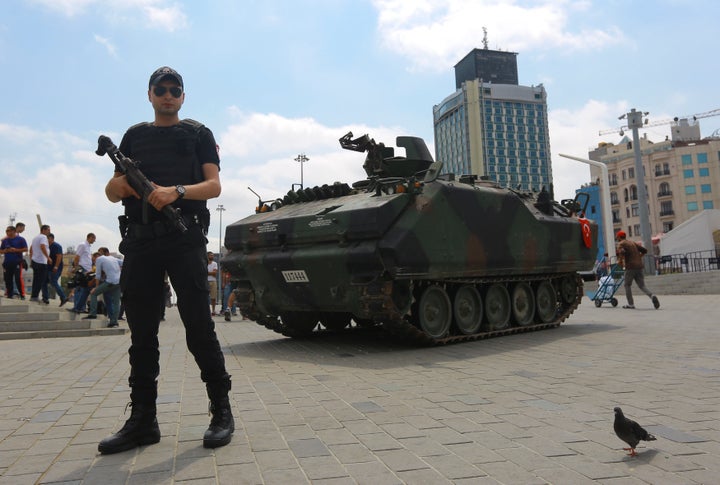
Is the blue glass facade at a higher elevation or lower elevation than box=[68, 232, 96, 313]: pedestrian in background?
higher

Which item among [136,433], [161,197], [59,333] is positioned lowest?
[136,433]

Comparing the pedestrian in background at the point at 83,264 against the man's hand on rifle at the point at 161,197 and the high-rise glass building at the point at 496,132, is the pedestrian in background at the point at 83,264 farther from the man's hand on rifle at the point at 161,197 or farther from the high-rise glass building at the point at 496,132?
the high-rise glass building at the point at 496,132

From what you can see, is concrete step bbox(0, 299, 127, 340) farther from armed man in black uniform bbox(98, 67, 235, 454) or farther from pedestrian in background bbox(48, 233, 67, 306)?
armed man in black uniform bbox(98, 67, 235, 454)

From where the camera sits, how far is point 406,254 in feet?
23.0

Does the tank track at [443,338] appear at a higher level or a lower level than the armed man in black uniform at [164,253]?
lower

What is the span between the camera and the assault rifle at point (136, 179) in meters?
3.15

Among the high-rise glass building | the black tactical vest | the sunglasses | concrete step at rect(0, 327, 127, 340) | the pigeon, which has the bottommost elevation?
the pigeon

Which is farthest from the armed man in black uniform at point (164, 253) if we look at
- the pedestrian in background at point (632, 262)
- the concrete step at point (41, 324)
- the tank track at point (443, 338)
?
the pedestrian in background at point (632, 262)

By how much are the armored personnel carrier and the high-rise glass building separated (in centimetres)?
10726

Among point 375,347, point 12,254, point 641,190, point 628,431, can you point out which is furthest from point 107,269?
point 641,190

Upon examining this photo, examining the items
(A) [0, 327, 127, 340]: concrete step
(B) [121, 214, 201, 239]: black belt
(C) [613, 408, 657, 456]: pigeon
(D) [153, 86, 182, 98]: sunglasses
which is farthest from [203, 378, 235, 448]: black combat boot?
(A) [0, 327, 127, 340]: concrete step

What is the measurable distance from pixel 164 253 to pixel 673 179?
85.3 m

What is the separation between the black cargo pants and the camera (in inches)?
130

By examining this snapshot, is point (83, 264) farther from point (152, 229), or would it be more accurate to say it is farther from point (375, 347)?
point (152, 229)
